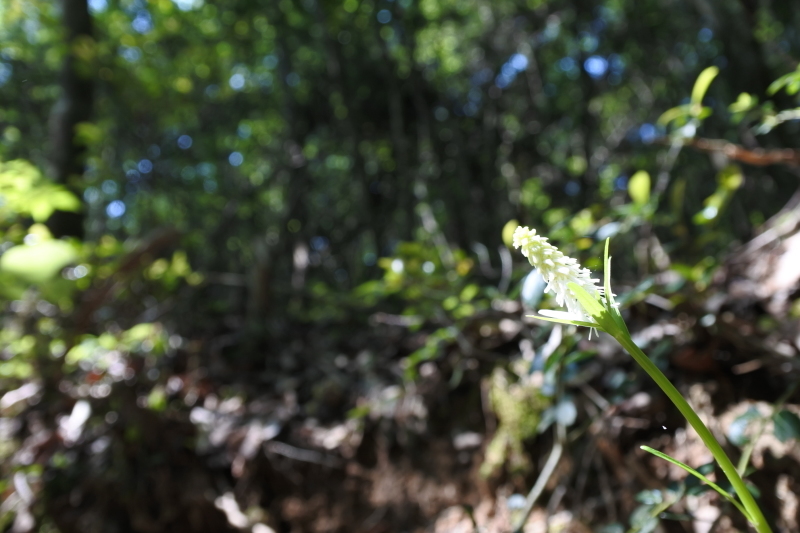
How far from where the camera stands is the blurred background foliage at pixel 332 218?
1540mm

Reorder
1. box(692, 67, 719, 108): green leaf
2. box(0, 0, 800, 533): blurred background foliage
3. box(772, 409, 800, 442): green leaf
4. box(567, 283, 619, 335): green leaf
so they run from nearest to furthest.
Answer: box(567, 283, 619, 335): green leaf, box(772, 409, 800, 442): green leaf, box(692, 67, 719, 108): green leaf, box(0, 0, 800, 533): blurred background foliage

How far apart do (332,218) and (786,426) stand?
2.66m

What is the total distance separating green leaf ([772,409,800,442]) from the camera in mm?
774

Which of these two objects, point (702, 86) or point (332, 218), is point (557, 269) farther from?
point (332, 218)

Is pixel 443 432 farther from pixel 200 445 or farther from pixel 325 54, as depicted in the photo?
pixel 325 54

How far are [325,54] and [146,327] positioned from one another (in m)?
2.06

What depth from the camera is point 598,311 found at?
1.46 feet

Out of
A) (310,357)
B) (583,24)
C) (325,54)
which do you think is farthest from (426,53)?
(310,357)

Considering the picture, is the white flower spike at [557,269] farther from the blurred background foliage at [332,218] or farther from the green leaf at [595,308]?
the blurred background foliage at [332,218]

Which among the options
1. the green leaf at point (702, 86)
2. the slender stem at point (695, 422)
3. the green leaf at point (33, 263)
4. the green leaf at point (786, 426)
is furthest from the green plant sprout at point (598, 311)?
the green leaf at point (33, 263)

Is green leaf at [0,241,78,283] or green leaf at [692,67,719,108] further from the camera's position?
green leaf at [0,241,78,283]

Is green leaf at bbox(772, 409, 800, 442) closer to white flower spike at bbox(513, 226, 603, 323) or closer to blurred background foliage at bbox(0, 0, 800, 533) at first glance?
blurred background foliage at bbox(0, 0, 800, 533)

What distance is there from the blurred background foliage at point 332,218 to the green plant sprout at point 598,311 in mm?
426

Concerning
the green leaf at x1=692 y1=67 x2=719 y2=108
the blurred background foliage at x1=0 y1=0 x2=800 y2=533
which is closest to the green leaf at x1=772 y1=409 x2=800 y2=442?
the blurred background foliage at x1=0 y1=0 x2=800 y2=533
